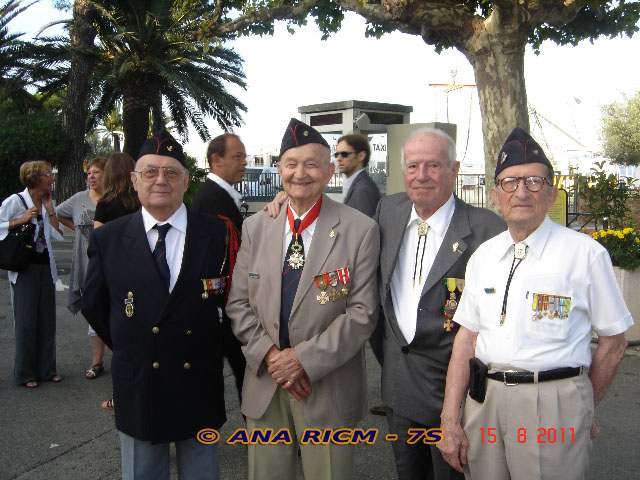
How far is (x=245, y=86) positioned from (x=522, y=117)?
1183cm

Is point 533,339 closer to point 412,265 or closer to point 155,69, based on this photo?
point 412,265

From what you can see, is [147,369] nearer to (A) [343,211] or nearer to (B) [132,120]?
(A) [343,211]

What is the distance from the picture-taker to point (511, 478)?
2248 mm

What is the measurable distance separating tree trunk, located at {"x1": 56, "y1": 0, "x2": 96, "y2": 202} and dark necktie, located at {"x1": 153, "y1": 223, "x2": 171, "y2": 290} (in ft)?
51.9

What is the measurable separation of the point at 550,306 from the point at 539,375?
0.88 ft

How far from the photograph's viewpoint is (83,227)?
17.8 ft

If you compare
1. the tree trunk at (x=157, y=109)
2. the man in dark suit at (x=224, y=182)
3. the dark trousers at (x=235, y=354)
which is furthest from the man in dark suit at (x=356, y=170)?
the tree trunk at (x=157, y=109)

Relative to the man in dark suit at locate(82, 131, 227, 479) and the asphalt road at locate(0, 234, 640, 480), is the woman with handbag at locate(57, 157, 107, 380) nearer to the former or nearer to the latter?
the asphalt road at locate(0, 234, 640, 480)

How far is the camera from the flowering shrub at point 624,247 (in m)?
6.38

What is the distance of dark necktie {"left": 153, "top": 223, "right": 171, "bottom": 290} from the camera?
2740mm

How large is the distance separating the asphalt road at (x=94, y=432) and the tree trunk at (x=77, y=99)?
45.7ft

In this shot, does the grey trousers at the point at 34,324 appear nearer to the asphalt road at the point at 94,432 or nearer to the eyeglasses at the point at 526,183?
the asphalt road at the point at 94,432

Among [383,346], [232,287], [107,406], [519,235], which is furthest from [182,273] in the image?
[107,406]
